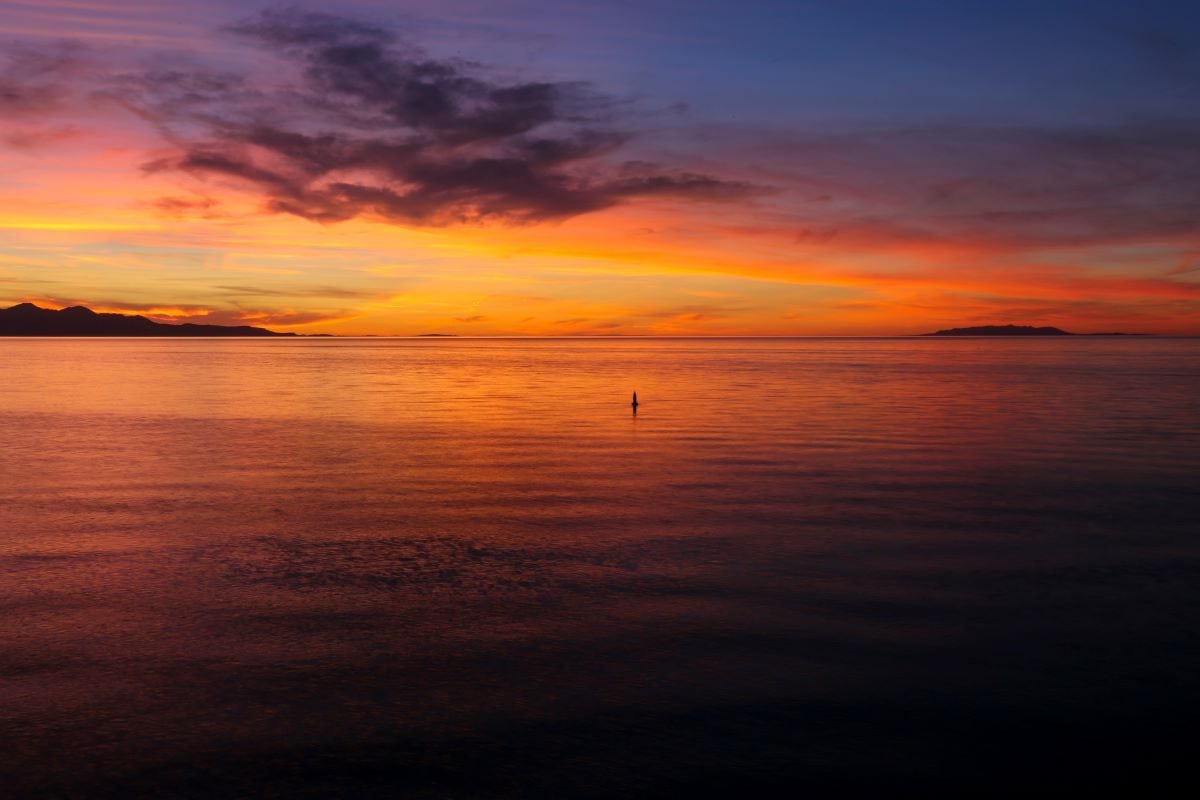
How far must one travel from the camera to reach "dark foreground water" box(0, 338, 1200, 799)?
323 inches

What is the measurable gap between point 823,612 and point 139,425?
3092 centimetres

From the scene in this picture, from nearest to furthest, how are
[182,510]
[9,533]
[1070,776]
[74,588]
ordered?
1. [1070,776]
2. [74,588]
3. [9,533]
4. [182,510]

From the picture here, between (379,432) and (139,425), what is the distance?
9.77 metres

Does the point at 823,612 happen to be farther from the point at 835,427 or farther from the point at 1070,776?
the point at 835,427

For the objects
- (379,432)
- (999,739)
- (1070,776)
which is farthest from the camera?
(379,432)

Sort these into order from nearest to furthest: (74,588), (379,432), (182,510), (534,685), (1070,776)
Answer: (1070,776) → (534,685) → (74,588) → (182,510) → (379,432)

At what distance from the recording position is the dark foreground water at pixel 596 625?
8.20m

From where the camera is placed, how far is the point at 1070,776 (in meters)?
8.08

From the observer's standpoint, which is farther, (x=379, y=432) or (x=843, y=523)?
(x=379, y=432)

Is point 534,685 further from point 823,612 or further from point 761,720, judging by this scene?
point 823,612

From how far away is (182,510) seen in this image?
1870 centimetres

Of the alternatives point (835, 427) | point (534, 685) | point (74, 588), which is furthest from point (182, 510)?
Result: point (835, 427)

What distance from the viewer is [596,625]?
1161 centimetres

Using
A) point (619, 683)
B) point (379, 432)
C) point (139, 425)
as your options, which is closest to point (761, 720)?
point (619, 683)
